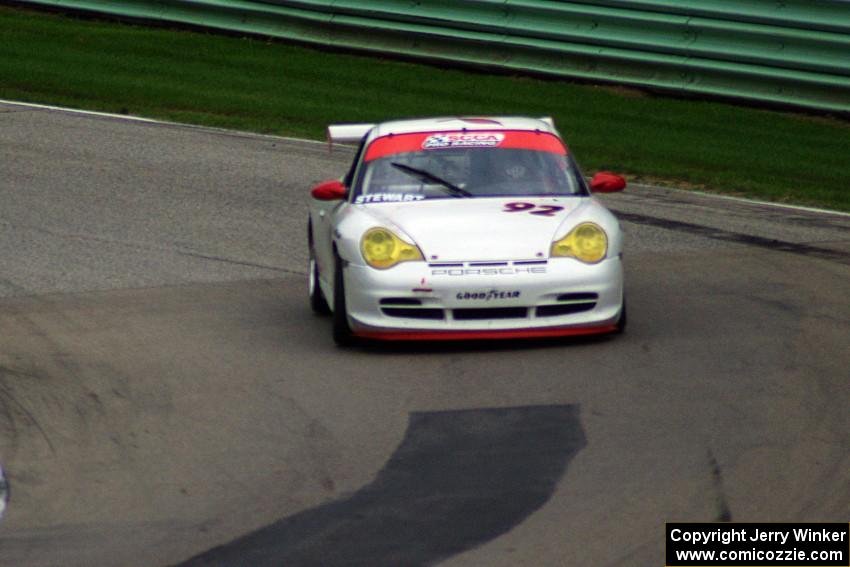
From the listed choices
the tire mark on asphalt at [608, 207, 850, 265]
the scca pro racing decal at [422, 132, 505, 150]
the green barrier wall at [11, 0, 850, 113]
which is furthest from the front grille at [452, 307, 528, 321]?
the green barrier wall at [11, 0, 850, 113]

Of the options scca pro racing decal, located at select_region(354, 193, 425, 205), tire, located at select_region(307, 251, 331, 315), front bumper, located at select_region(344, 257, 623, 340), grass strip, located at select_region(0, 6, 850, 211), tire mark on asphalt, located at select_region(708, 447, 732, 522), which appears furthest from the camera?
grass strip, located at select_region(0, 6, 850, 211)

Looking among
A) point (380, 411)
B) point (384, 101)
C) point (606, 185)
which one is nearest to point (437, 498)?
point (380, 411)

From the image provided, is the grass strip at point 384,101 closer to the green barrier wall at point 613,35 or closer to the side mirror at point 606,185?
the green barrier wall at point 613,35

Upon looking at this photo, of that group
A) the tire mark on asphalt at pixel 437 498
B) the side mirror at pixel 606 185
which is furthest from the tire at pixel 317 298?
the tire mark on asphalt at pixel 437 498

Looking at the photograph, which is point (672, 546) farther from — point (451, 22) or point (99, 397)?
point (451, 22)

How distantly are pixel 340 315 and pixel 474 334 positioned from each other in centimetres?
82

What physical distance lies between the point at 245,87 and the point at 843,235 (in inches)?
361

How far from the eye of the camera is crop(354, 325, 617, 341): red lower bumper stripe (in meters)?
9.10

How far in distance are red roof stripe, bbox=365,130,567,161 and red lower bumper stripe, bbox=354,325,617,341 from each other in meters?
1.59

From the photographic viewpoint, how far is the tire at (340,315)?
30.7 ft

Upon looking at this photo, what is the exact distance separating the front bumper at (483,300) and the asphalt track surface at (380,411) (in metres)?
0.17

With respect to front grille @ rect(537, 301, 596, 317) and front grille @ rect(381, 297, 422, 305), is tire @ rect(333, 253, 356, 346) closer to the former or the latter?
front grille @ rect(381, 297, 422, 305)

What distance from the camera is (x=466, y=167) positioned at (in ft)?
33.4

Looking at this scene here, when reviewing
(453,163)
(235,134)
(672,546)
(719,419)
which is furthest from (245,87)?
(672,546)
